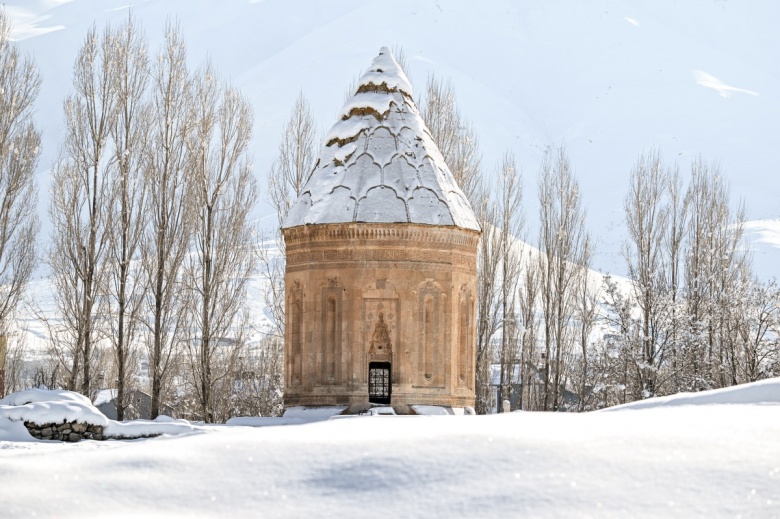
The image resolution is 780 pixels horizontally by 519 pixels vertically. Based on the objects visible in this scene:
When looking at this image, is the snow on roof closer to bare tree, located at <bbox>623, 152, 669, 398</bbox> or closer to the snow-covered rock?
the snow-covered rock

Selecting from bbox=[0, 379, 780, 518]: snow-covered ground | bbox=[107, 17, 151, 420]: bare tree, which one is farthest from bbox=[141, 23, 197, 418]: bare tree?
bbox=[0, 379, 780, 518]: snow-covered ground

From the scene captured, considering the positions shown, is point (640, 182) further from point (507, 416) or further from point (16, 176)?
point (507, 416)

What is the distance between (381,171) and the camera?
20.9 metres

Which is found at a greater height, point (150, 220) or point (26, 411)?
point (150, 220)

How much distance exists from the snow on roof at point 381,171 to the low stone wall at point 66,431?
20.9ft

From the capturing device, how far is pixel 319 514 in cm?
477

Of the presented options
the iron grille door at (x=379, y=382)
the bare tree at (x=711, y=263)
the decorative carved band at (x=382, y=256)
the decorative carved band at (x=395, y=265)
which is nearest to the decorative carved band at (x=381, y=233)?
the decorative carved band at (x=382, y=256)

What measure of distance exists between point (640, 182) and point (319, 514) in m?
31.5

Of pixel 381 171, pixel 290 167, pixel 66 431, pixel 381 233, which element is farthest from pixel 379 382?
pixel 290 167

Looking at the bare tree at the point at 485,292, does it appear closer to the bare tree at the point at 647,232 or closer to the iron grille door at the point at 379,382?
the bare tree at the point at 647,232

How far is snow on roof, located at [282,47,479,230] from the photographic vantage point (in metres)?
20.4

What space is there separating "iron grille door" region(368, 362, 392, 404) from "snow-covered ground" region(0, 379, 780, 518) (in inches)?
577

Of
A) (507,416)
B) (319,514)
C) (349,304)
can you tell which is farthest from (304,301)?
(319,514)

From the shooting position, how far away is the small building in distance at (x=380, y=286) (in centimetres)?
2019
